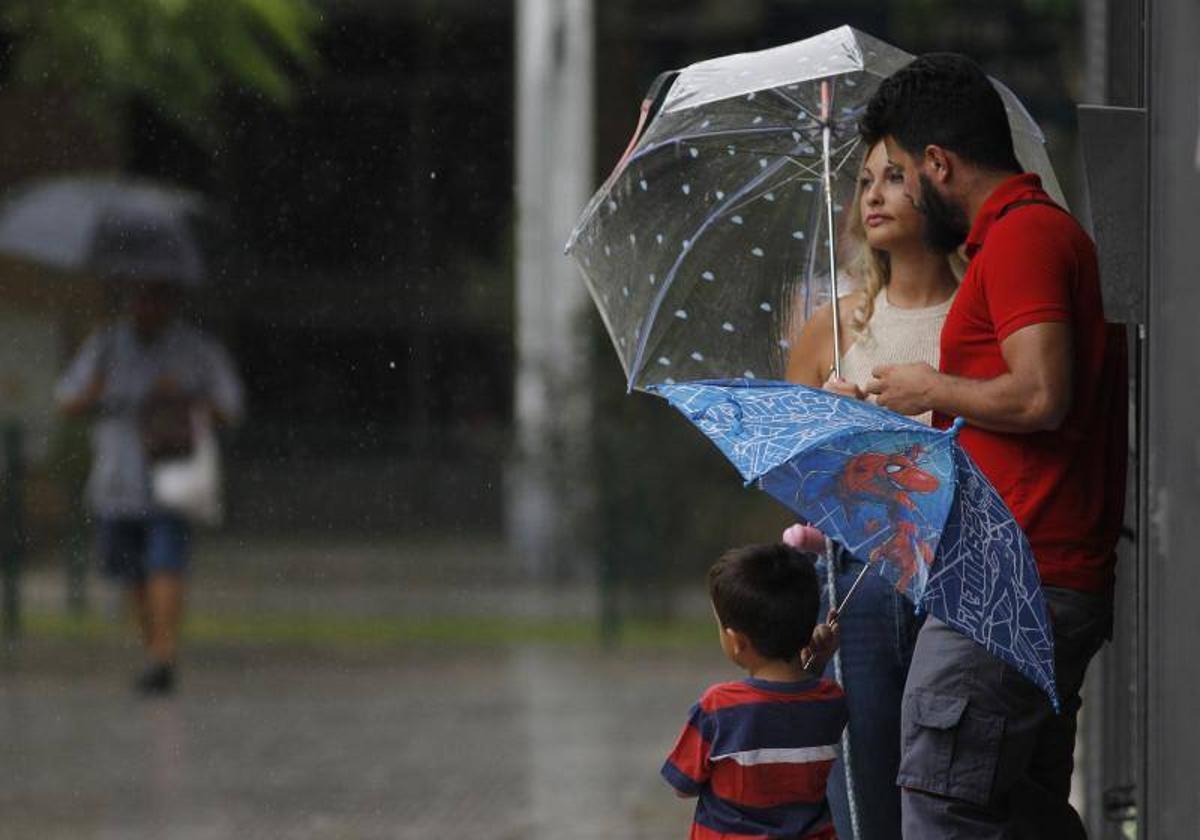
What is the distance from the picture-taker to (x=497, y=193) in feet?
45.8

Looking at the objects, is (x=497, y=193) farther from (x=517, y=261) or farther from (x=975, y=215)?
(x=975, y=215)

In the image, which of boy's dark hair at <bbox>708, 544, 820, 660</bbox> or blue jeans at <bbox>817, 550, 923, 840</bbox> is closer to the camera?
boy's dark hair at <bbox>708, 544, 820, 660</bbox>

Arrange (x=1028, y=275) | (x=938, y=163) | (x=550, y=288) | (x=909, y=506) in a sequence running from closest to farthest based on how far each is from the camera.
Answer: (x=909, y=506) < (x=1028, y=275) < (x=938, y=163) < (x=550, y=288)

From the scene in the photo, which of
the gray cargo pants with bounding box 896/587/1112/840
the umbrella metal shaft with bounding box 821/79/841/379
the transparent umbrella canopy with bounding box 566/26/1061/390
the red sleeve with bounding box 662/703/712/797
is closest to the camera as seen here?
the gray cargo pants with bounding box 896/587/1112/840

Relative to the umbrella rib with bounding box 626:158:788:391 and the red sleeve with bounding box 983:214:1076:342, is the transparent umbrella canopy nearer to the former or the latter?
the umbrella rib with bounding box 626:158:788:391

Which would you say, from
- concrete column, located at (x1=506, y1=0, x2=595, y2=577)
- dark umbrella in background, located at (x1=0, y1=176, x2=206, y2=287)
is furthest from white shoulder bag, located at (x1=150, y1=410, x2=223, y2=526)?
concrete column, located at (x1=506, y1=0, x2=595, y2=577)

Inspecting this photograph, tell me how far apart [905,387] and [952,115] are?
1.54 ft

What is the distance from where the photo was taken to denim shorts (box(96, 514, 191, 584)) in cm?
946

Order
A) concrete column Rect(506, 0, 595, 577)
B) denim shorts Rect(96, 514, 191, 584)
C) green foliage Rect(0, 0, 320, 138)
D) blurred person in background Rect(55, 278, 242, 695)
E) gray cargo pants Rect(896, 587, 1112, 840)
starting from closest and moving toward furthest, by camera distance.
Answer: gray cargo pants Rect(896, 587, 1112, 840), green foliage Rect(0, 0, 320, 138), blurred person in background Rect(55, 278, 242, 695), denim shorts Rect(96, 514, 191, 584), concrete column Rect(506, 0, 595, 577)

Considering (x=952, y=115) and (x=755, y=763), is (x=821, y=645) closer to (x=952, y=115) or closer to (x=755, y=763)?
(x=755, y=763)

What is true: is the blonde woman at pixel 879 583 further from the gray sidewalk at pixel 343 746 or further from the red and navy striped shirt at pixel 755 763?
the gray sidewalk at pixel 343 746

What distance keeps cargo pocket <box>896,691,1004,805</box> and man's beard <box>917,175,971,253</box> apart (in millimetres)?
772

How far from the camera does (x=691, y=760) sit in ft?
11.9

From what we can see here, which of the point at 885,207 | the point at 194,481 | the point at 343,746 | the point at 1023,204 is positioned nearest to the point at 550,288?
the point at 194,481
